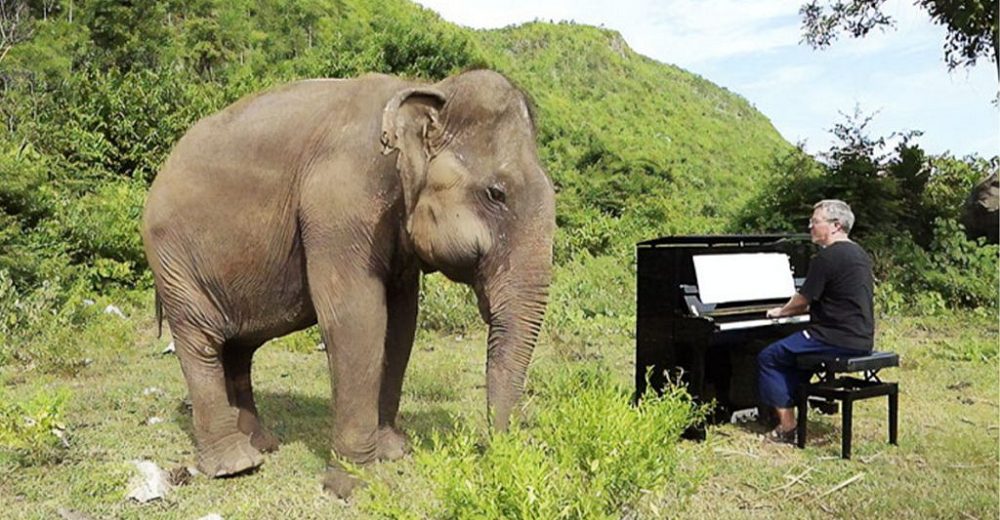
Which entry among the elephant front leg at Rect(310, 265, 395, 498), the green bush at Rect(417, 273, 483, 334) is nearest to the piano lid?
the elephant front leg at Rect(310, 265, 395, 498)

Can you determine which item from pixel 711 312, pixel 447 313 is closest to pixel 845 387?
pixel 711 312

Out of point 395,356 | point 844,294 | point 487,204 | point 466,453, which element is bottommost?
point 395,356

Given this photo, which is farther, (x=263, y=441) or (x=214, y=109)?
(x=214, y=109)

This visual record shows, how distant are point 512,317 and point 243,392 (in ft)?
8.41

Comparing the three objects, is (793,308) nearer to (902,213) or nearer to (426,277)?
(426,277)

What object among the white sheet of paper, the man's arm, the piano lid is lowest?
the man's arm

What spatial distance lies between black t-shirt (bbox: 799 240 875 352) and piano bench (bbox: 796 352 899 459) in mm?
168

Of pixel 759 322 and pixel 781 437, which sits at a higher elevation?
pixel 759 322

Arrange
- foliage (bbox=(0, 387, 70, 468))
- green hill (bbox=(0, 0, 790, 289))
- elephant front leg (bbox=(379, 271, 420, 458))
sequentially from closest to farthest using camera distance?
foliage (bbox=(0, 387, 70, 468)), elephant front leg (bbox=(379, 271, 420, 458)), green hill (bbox=(0, 0, 790, 289))

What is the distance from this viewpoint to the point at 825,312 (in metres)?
6.28

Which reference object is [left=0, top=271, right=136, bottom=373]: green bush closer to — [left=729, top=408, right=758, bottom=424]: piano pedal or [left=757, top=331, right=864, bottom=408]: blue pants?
[left=729, top=408, right=758, bottom=424]: piano pedal

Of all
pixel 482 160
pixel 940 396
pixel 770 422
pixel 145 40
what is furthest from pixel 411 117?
pixel 145 40

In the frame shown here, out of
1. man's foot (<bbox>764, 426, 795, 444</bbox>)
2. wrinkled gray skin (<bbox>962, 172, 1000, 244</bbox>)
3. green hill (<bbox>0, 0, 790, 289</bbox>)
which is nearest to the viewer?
man's foot (<bbox>764, 426, 795, 444</bbox>)

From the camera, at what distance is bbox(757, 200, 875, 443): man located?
617cm
